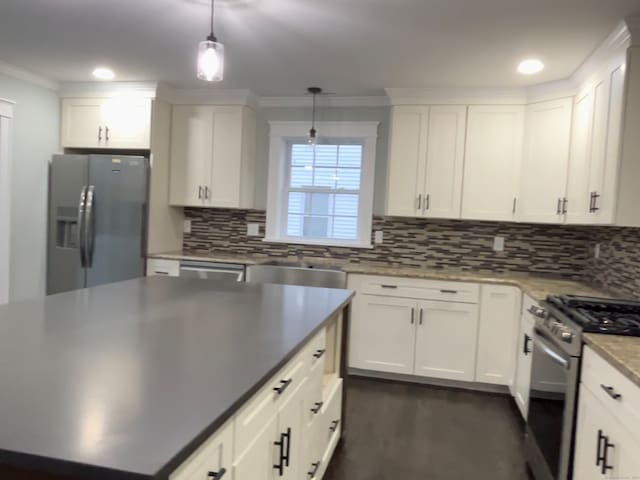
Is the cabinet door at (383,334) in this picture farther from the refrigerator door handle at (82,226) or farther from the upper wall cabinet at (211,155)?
the refrigerator door handle at (82,226)

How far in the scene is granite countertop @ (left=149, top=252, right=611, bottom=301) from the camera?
3164 millimetres

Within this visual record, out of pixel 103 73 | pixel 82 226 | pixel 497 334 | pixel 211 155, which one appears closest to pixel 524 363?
pixel 497 334

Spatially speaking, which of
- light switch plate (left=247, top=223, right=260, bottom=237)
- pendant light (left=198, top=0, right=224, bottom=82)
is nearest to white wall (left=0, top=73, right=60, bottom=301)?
light switch plate (left=247, top=223, right=260, bottom=237)

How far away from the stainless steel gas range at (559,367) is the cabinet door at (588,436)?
0.17 ft

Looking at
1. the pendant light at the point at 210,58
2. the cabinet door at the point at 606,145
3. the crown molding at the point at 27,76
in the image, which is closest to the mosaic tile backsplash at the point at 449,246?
the cabinet door at the point at 606,145

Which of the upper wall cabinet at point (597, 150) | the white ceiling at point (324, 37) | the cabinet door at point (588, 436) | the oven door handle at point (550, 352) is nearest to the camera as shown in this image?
the cabinet door at point (588, 436)

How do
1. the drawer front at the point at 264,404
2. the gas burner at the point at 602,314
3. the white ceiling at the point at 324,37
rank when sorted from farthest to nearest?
1. the white ceiling at the point at 324,37
2. the gas burner at the point at 602,314
3. the drawer front at the point at 264,404

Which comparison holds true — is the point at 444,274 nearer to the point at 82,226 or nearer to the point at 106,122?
the point at 82,226

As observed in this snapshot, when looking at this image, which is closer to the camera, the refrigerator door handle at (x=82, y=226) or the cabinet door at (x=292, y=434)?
the cabinet door at (x=292, y=434)

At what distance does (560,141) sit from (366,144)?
1.57 meters

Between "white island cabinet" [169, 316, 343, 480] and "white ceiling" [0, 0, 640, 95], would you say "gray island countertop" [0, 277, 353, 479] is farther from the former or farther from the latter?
"white ceiling" [0, 0, 640, 95]

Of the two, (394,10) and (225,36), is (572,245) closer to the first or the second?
(394,10)

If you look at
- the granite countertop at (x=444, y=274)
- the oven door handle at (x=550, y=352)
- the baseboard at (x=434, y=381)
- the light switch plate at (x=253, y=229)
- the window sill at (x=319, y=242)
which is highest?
the light switch plate at (x=253, y=229)

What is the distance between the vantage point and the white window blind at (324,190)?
4414mm
